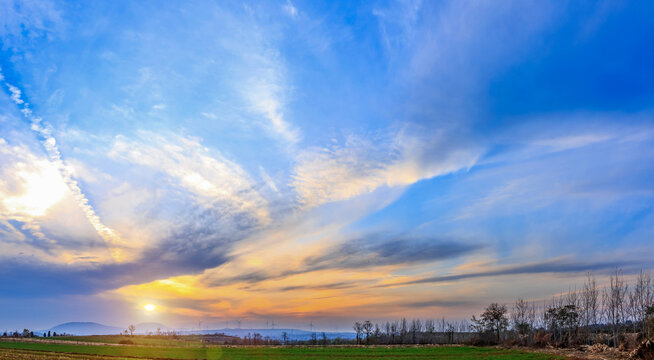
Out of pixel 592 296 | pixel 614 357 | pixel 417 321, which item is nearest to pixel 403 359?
pixel 614 357

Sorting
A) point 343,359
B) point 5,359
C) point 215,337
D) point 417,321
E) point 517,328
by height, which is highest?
point 5,359

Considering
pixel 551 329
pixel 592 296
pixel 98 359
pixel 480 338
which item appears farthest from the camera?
pixel 480 338

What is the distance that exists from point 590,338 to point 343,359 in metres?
52.6

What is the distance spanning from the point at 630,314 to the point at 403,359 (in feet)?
168

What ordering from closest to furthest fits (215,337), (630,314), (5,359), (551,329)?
(5,359), (630,314), (551,329), (215,337)

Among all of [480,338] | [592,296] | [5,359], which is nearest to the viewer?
[5,359]

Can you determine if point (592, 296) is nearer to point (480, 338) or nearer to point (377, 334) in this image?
point (480, 338)

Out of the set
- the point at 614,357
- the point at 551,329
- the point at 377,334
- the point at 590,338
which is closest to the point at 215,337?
the point at 377,334

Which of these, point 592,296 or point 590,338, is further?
point 592,296

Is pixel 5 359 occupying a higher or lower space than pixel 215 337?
higher

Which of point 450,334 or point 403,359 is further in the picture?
point 450,334

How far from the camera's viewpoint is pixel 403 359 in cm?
5222

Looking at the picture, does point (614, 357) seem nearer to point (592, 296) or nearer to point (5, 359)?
point (592, 296)

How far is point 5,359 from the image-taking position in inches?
1668
